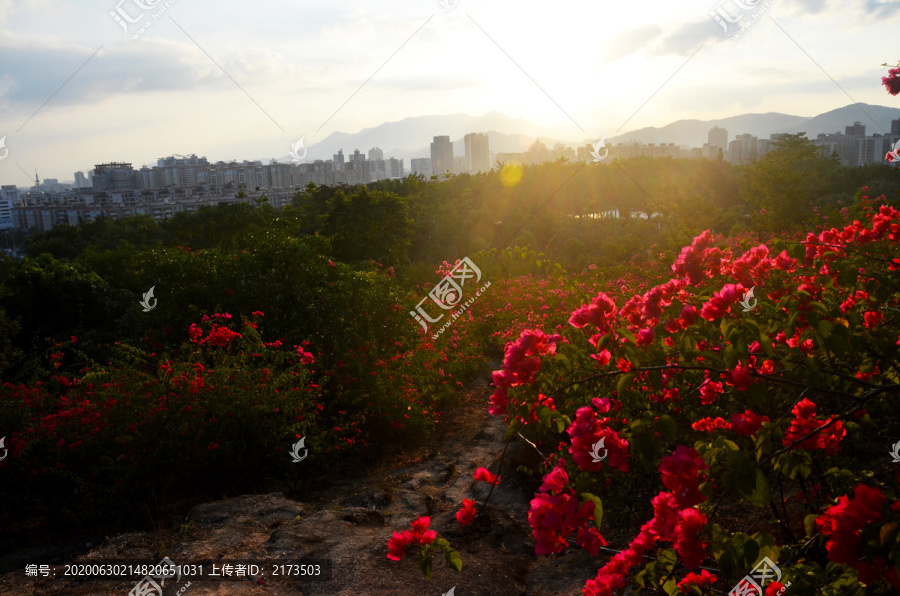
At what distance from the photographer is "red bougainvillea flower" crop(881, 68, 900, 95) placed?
3429 millimetres

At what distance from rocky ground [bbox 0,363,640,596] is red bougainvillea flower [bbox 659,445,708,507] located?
189cm

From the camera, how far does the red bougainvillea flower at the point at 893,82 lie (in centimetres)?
343

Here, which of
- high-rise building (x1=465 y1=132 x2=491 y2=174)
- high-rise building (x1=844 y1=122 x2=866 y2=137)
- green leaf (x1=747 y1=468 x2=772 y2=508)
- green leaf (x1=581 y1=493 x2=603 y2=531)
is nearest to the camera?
green leaf (x1=747 y1=468 x2=772 y2=508)

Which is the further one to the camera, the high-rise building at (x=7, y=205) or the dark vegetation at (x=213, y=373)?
the high-rise building at (x=7, y=205)

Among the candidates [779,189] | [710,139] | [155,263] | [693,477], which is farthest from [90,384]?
[710,139]

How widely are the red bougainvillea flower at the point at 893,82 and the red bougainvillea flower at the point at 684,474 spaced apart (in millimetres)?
3142

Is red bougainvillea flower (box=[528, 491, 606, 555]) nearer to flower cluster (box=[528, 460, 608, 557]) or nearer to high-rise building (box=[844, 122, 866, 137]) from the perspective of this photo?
flower cluster (box=[528, 460, 608, 557])

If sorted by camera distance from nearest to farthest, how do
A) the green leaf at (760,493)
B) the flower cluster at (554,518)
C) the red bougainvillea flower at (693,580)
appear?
the green leaf at (760,493)
the flower cluster at (554,518)
the red bougainvillea flower at (693,580)

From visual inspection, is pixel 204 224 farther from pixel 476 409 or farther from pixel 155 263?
pixel 476 409

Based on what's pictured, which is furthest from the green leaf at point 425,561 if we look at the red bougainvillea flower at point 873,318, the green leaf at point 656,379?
the red bougainvillea flower at point 873,318

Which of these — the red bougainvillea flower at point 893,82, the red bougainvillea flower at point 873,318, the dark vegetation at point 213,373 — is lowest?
the dark vegetation at point 213,373

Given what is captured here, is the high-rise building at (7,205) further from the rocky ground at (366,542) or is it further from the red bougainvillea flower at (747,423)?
the red bougainvillea flower at (747,423)

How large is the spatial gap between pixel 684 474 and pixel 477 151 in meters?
65.7

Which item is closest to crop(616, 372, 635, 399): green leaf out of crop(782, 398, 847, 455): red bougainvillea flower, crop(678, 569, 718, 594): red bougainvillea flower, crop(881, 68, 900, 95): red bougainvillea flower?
crop(782, 398, 847, 455): red bougainvillea flower
